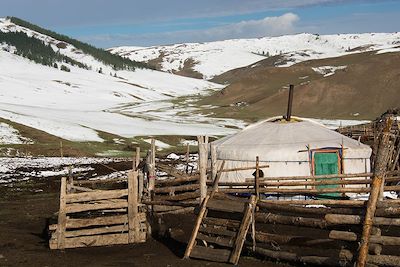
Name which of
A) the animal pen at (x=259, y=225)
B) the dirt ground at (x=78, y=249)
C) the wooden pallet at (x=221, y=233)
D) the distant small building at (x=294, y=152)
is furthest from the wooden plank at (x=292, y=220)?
the distant small building at (x=294, y=152)

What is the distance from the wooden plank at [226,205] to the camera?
1252 cm

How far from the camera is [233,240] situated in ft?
40.5

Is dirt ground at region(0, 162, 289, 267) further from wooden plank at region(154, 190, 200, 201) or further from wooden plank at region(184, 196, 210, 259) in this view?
wooden plank at region(154, 190, 200, 201)

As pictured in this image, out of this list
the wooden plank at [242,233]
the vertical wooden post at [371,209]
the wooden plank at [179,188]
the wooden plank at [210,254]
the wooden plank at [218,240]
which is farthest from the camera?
the wooden plank at [179,188]

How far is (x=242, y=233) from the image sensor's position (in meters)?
12.0

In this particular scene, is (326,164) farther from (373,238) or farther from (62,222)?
(373,238)

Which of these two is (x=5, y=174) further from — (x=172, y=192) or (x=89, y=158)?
(x=172, y=192)

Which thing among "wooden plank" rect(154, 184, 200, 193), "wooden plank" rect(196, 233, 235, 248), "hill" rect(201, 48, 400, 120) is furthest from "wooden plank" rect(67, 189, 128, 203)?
"hill" rect(201, 48, 400, 120)

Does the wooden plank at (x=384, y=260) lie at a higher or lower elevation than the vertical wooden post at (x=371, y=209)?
lower

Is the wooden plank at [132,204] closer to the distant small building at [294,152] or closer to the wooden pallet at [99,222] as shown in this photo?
the wooden pallet at [99,222]

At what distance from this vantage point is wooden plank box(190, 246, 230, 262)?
12.2 metres

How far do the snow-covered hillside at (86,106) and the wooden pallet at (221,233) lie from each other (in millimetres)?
42312

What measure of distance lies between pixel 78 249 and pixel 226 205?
4341 millimetres

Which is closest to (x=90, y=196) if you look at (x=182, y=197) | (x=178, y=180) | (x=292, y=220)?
(x=182, y=197)
